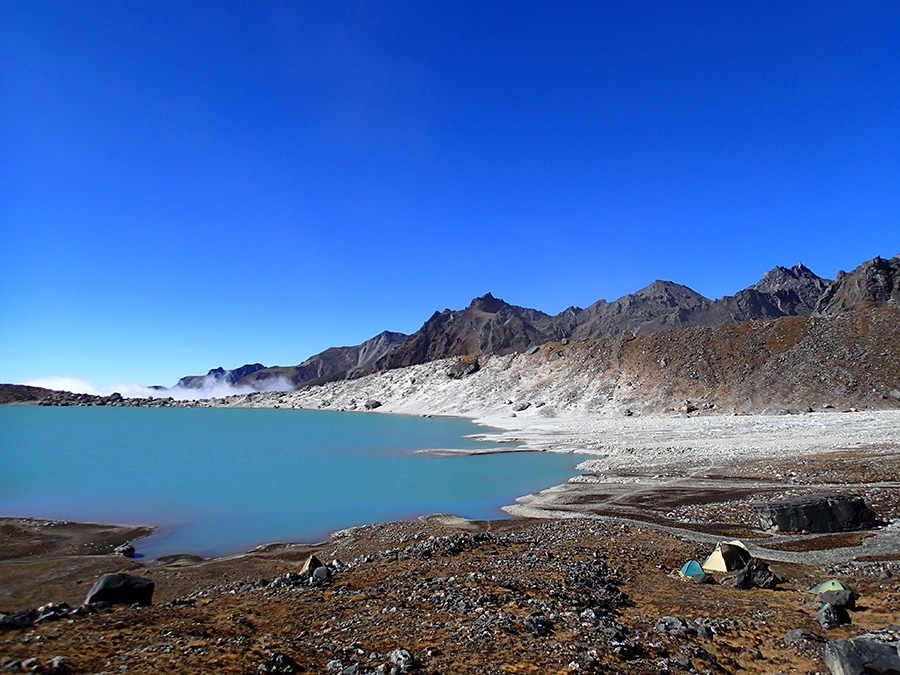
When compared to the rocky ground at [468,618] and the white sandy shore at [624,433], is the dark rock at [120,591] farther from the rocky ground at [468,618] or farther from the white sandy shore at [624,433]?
the white sandy shore at [624,433]

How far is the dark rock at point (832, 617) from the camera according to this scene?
9.16 metres

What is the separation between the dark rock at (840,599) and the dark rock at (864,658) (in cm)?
293

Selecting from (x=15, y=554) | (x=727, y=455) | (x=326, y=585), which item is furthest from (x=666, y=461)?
(x=15, y=554)

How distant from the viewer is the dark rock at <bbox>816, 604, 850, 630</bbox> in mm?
9164

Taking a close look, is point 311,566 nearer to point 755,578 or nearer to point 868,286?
point 755,578

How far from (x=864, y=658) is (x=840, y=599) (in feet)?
11.7

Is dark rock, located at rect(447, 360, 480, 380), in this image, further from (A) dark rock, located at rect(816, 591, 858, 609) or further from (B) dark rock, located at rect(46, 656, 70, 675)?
(B) dark rock, located at rect(46, 656, 70, 675)

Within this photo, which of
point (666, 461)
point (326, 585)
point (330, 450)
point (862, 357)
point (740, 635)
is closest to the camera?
point (740, 635)

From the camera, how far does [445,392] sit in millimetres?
122750

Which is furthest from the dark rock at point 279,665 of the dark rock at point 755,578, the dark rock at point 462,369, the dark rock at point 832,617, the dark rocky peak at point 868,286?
the dark rocky peak at point 868,286

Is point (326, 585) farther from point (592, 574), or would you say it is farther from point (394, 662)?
point (592, 574)

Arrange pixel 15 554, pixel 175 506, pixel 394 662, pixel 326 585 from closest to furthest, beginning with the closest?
pixel 394 662 → pixel 326 585 → pixel 15 554 → pixel 175 506

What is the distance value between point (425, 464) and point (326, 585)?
30332 millimetres

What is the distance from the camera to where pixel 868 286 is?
484 ft
